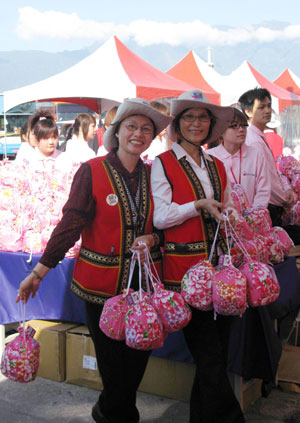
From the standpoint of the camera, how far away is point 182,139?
2.43 m

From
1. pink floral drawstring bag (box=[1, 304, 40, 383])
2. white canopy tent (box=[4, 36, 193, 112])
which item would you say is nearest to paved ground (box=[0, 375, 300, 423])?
pink floral drawstring bag (box=[1, 304, 40, 383])

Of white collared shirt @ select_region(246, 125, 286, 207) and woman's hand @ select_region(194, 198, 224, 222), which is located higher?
white collared shirt @ select_region(246, 125, 286, 207)

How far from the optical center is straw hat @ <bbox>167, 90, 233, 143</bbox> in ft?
7.70

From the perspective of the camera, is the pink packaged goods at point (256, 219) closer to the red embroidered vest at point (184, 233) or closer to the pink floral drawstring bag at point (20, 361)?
the red embroidered vest at point (184, 233)

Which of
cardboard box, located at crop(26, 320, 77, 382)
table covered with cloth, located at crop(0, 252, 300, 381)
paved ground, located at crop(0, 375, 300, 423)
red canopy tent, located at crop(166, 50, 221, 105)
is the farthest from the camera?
red canopy tent, located at crop(166, 50, 221, 105)

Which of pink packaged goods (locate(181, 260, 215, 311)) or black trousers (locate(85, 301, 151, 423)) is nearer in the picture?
pink packaged goods (locate(181, 260, 215, 311))

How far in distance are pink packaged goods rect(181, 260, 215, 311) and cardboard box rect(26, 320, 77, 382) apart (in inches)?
54.8

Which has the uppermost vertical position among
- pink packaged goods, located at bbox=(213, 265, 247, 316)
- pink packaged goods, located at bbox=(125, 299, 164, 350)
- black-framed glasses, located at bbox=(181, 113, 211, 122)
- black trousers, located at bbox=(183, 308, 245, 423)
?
black-framed glasses, located at bbox=(181, 113, 211, 122)

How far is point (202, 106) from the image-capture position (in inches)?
93.7

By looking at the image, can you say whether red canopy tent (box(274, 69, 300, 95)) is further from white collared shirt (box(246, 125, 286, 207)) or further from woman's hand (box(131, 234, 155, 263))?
woman's hand (box(131, 234, 155, 263))

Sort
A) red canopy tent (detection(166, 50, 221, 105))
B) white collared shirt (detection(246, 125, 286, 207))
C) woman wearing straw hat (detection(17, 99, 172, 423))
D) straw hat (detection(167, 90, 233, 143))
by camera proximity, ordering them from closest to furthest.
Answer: woman wearing straw hat (detection(17, 99, 172, 423)), straw hat (detection(167, 90, 233, 143)), white collared shirt (detection(246, 125, 286, 207)), red canopy tent (detection(166, 50, 221, 105))

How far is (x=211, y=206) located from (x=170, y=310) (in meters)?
0.45

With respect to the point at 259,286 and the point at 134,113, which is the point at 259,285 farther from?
the point at 134,113

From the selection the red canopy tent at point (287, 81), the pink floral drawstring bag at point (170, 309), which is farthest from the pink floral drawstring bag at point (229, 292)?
the red canopy tent at point (287, 81)
